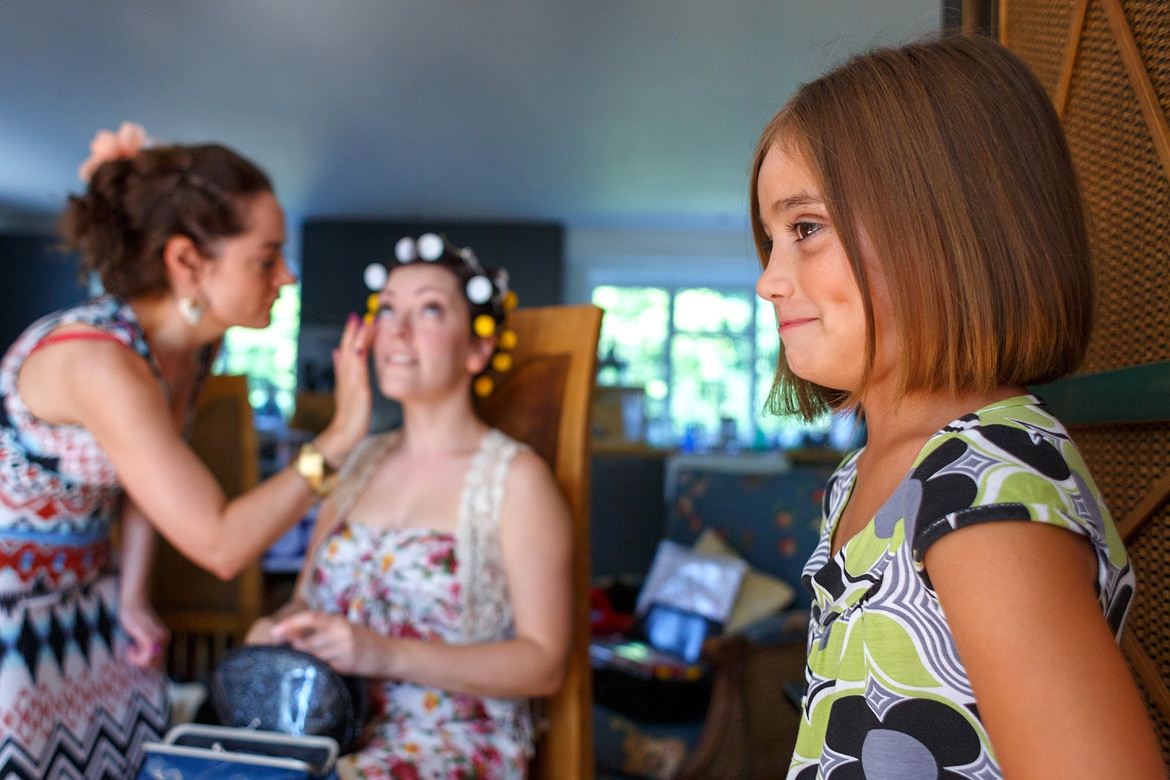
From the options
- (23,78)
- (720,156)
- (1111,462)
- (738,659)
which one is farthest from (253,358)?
(1111,462)

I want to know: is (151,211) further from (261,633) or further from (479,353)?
(261,633)

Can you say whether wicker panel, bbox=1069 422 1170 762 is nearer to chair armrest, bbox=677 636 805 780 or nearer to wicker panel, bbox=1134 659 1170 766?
wicker panel, bbox=1134 659 1170 766

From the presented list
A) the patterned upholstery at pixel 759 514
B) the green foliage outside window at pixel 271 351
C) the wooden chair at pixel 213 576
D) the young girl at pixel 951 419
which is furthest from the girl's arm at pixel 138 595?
the green foliage outside window at pixel 271 351

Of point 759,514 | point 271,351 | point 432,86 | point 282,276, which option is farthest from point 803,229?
point 271,351

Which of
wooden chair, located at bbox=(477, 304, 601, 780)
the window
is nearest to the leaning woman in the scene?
wooden chair, located at bbox=(477, 304, 601, 780)

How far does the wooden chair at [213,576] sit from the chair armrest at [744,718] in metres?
1.34

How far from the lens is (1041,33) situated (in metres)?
1.10

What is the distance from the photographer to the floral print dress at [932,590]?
1.71 ft

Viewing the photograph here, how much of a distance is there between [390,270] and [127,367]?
63 centimetres

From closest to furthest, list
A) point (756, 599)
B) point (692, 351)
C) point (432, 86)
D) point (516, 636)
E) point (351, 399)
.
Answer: point (516, 636) → point (351, 399) → point (756, 599) → point (432, 86) → point (692, 351)

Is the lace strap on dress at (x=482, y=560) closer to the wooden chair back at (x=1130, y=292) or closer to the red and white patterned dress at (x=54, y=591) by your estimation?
the red and white patterned dress at (x=54, y=591)

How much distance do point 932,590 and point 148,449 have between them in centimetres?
123

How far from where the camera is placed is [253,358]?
35.4ft

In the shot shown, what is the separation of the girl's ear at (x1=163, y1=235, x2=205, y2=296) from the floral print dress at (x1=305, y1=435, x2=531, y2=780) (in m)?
0.56
